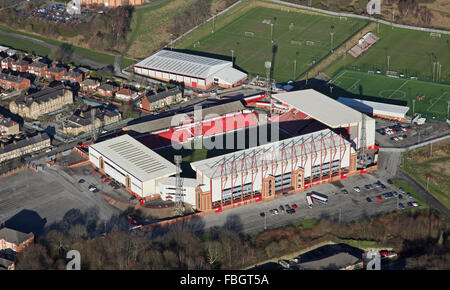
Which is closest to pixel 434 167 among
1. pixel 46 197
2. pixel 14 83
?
pixel 46 197

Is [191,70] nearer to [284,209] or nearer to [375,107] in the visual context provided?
[375,107]

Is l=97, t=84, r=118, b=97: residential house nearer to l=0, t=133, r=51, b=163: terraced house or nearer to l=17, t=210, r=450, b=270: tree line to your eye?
l=0, t=133, r=51, b=163: terraced house

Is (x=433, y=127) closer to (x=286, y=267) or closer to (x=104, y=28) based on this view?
(x=286, y=267)

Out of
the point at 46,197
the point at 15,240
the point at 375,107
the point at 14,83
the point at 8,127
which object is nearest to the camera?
the point at 15,240

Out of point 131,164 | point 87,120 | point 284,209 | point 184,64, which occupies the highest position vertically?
point 184,64

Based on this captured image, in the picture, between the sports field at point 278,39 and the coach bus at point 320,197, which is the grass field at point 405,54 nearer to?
the sports field at point 278,39

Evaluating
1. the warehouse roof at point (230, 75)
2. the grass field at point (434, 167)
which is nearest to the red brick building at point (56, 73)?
the warehouse roof at point (230, 75)
